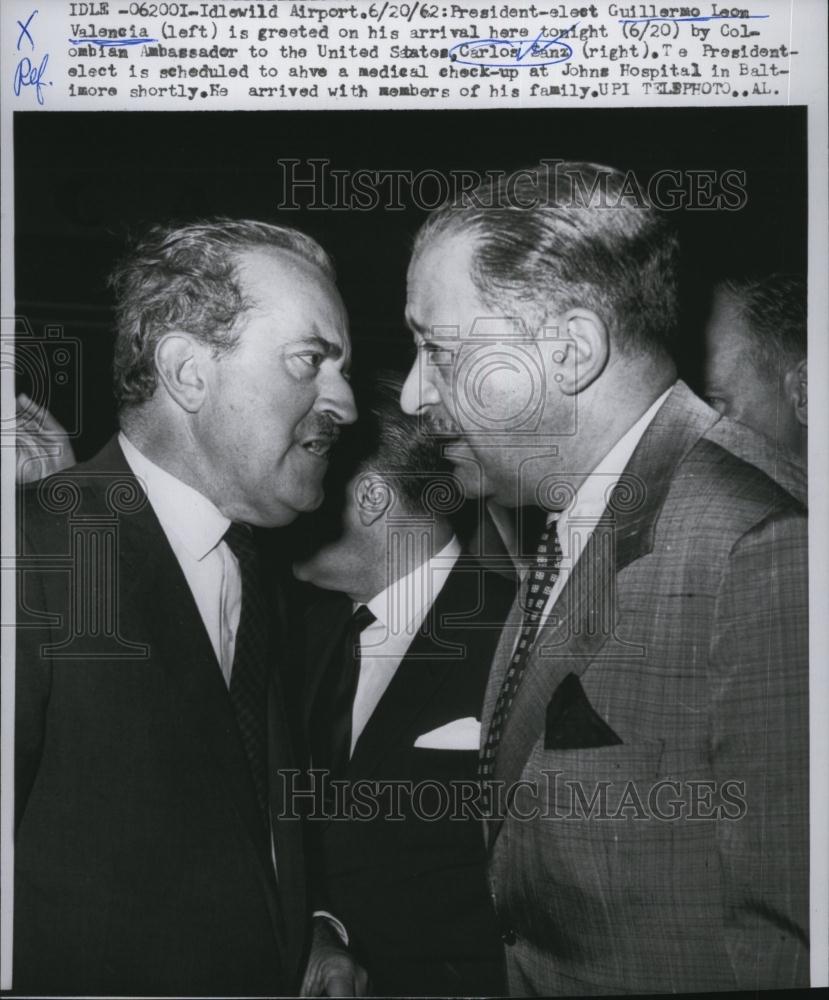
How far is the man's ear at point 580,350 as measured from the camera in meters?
2.29

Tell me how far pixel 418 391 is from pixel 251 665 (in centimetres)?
70

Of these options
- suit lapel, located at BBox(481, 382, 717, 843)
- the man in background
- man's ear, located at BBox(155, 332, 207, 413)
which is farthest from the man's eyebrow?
the man in background

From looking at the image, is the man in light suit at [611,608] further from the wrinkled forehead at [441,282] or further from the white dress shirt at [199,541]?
the white dress shirt at [199,541]

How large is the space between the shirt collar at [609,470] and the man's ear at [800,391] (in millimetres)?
318

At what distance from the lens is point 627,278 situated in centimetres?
229

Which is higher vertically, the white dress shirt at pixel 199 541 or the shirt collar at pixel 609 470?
the shirt collar at pixel 609 470

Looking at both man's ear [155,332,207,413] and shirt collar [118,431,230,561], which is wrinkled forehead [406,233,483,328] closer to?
man's ear [155,332,207,413]

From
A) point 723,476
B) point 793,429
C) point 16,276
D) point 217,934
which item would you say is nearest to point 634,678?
point 723,476

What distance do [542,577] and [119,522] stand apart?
93 cm

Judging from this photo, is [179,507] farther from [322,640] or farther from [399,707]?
[399,707]

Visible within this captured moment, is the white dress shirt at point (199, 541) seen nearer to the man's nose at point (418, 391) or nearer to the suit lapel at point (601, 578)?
the man's nose at point (418, 391)

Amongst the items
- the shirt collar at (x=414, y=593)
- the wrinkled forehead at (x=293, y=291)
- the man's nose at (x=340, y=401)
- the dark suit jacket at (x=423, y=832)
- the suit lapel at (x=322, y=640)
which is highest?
the wrinkled forehead at (x=293, y=291)

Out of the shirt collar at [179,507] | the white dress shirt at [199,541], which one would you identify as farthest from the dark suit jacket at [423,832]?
the shirt collar at [179,507]

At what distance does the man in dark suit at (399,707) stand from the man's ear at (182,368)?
13.2 inches
